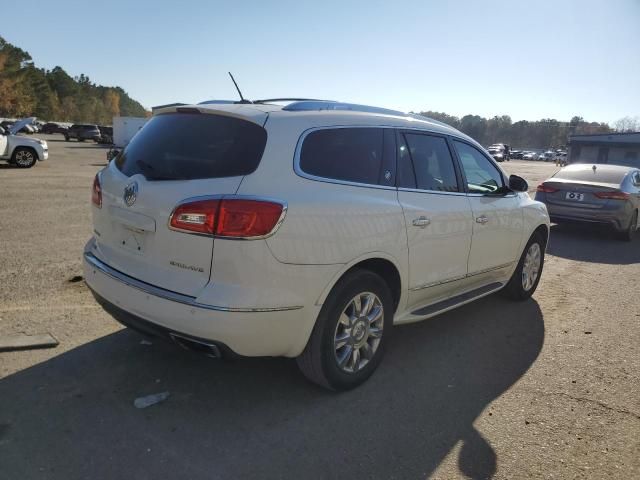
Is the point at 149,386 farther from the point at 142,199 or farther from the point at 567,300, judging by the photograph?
the point at 567,300

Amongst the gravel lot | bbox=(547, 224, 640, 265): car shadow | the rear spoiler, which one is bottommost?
the gravel lot

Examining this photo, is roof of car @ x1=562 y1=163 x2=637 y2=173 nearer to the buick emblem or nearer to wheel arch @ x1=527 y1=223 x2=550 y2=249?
wheel arch @ x1=527 y1=223 x2=550 y2=249

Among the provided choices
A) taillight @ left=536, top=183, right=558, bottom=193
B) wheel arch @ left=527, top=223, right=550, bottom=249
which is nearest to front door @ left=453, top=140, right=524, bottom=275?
wheel arch @ left=527, top=223, right=550, bottom=249

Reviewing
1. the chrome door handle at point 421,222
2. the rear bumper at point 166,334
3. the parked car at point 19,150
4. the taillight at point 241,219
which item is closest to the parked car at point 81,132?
the parked car at point 19,150

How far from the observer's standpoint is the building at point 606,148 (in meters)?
25.7

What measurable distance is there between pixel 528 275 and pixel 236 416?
390cm

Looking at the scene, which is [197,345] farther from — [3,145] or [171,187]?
[3,145]

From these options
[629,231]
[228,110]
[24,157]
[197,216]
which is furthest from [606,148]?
[197,216]

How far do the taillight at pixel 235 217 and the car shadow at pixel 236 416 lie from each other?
117 cm

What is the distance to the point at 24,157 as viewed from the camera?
18.7 metres

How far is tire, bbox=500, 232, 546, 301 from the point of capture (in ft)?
18.1

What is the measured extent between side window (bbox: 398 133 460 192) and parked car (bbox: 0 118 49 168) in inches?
706

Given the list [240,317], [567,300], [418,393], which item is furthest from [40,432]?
[567,300]

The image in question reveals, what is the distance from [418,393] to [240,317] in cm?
151
